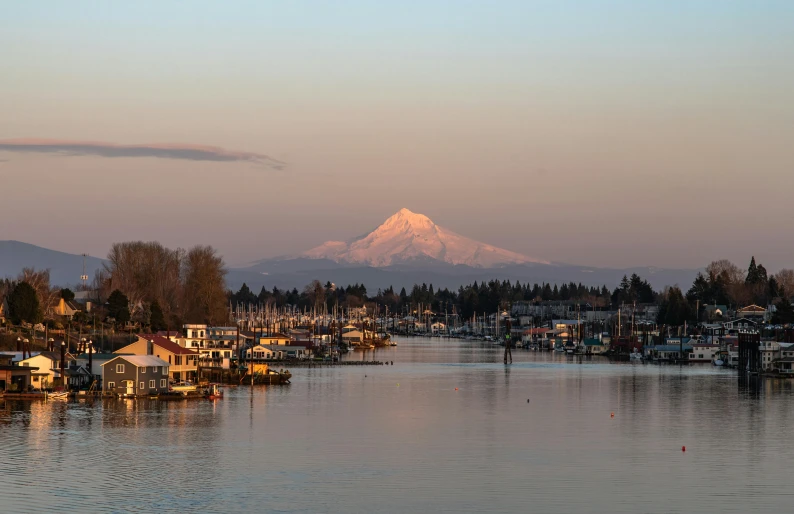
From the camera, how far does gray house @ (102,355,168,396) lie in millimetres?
67812

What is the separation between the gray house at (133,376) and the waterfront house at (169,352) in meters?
2.44

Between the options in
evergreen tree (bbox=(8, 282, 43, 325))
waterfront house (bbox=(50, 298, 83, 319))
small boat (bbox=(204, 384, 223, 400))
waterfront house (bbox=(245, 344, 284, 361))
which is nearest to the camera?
small boat (bbox=(204, 384, 223, 400))

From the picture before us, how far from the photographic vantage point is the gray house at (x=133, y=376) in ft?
222

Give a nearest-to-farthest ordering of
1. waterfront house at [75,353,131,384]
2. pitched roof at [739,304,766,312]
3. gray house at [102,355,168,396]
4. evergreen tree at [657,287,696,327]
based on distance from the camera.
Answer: gray house at [102,355,168,396] → waterfront house at [75,353,131,384] → evergreen tree at [657,287,696,327] → pitched roof at [739,304,766,312]

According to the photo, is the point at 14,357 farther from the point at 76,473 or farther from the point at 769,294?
the point at 769,294

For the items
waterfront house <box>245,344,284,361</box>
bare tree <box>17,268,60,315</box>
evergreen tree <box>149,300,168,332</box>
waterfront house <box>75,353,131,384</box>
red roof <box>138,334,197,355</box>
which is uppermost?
bare tree <box>17,268,60,315</box>

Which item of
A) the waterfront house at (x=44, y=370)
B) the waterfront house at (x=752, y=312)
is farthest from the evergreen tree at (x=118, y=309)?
the waterfront house at (x=752, y=312)

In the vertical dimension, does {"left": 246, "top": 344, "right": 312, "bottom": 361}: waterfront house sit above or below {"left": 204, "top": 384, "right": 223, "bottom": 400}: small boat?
above

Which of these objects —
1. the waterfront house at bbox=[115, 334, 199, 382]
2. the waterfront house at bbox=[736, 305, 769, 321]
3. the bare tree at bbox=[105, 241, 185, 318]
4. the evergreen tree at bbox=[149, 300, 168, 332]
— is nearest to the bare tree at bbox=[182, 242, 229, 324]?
the bare tree at bbox=[105, 241, 185, 318]

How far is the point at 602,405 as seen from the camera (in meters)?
69.4

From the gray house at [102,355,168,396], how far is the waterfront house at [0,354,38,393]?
4755 mm

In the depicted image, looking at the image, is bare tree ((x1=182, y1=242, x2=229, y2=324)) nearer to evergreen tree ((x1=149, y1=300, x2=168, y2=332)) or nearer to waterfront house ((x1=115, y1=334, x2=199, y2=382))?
evergreen tree ((x1=149, y1=300, x2=168, y2=332))

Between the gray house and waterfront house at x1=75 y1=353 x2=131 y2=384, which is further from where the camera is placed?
waterfront house at x1=75 y1=353 x2=131 y2=384

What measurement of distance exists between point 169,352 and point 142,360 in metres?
7.32
